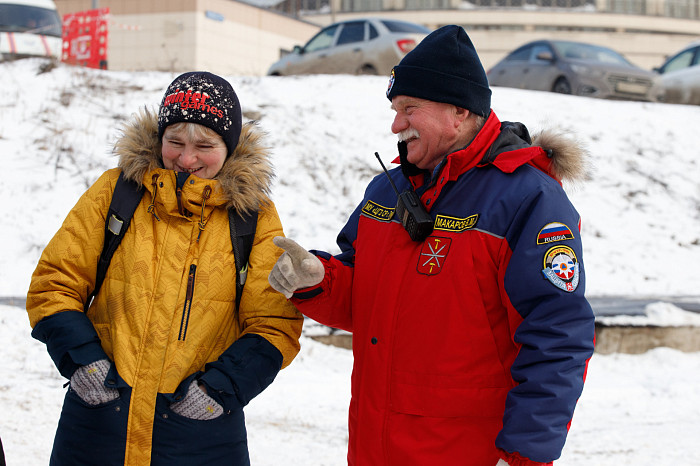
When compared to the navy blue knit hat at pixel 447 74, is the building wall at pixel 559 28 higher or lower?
lower

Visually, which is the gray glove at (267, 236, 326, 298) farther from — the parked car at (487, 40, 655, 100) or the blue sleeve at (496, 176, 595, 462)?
the parked car at (487, 40, 655, 100)

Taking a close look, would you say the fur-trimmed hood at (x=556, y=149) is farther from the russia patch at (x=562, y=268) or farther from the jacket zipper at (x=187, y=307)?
the jacket zipper at (x=187, y=307)

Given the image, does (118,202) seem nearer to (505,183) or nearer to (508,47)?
(505,183)

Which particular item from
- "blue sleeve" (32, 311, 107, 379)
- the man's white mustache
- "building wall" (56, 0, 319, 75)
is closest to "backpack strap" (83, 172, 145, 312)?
"blue sleeve" (32, 311, 107, 379)

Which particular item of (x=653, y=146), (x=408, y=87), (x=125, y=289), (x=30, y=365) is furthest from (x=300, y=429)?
(x=653, y=146)

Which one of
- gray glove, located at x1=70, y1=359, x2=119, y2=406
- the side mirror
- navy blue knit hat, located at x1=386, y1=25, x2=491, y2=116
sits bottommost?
the side mirror

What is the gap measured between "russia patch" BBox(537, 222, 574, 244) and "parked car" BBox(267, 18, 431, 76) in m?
9.88

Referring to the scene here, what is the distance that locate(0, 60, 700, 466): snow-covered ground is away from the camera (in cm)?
425

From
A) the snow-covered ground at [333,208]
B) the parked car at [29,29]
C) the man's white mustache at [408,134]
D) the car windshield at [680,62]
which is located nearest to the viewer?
the man's white mustache at [408,134]

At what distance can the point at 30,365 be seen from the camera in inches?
189

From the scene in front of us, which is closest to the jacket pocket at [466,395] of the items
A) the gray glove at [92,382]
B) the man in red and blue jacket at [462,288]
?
the man in red and blue jacket at [462,288]

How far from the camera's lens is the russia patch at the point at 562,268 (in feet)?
6.19

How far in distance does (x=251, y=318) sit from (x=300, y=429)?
2.21 metres

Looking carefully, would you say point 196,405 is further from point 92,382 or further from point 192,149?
point 192,149
